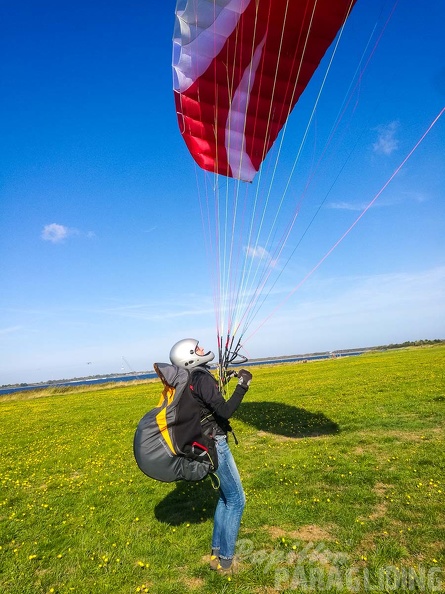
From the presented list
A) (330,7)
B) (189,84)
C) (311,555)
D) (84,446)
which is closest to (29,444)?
(84,446)

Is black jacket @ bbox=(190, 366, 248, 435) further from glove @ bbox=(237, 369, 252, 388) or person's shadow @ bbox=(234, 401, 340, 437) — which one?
person's shadow @ bbox=(234, 401, 340, 437)

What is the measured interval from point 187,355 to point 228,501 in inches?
78.0

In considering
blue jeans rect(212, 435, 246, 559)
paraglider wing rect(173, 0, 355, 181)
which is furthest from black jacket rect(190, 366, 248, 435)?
paraglider wing rect(173, 0, 355, 181)

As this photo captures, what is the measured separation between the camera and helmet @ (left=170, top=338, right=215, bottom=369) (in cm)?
508

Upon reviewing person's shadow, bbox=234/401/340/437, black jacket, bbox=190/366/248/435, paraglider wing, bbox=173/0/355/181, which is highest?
paraglider wing, bbox=173/0/355/181

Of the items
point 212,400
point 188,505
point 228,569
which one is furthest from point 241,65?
point 228,569

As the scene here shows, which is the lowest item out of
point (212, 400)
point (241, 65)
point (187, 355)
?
point (212, 400)

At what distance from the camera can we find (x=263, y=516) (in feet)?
20.8

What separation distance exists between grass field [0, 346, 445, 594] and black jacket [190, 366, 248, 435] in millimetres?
1981

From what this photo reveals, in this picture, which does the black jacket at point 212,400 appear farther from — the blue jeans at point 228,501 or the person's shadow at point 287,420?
the person's shadow at point 287,420

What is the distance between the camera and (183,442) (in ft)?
15.1

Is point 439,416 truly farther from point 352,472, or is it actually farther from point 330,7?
point 330,7

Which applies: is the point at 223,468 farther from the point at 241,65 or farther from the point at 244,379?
the point at 241,65

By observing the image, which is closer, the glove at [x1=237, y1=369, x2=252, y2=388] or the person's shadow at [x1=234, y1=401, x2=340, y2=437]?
the glove at [x1=237, y1=369, x2=252, y2=388]
